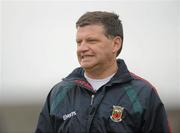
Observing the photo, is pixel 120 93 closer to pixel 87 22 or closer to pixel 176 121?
pixel 87 22

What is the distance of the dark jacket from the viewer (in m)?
5.12

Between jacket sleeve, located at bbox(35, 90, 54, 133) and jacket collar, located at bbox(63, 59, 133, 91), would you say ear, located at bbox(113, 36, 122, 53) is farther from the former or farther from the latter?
jacket sleeve, located at bbox(35, 90, 54, 133)

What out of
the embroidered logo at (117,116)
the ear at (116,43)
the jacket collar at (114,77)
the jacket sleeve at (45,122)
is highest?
the ear at (116,43)

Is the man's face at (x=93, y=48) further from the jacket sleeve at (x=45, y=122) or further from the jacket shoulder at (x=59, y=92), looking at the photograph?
the jacket sleeve at (x=45, y=122)

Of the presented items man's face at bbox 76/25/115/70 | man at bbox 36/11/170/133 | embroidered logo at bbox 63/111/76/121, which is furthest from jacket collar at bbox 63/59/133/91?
embroidered logo at bbox 63/111/76/121

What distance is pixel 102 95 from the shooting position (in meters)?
5.22

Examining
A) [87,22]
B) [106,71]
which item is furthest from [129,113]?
[87,22]

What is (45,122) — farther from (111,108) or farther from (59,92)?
(111,108)

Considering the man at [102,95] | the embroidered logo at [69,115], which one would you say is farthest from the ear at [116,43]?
the embroidered logo at [69,115]

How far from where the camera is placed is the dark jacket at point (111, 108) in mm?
5125

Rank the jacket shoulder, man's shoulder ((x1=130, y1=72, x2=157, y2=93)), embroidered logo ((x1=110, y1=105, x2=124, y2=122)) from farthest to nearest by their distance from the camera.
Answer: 1. the jacket shoulder
2. man's shoulder ((x1=130, y1=72, x2=157, y2=93))
3. embroidered logo ((x1=110, y1=105, x2=124, y2=122))

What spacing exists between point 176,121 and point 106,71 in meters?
10.7

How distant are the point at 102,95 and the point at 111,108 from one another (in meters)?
0.13

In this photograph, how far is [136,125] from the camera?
5.14m
